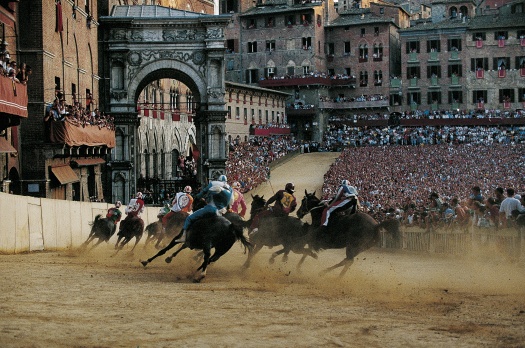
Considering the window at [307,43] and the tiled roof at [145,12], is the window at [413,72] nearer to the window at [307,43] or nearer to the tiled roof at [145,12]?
the window at [307,43]

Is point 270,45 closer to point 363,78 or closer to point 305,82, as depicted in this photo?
point 305,82

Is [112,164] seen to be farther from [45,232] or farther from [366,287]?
[366,287]

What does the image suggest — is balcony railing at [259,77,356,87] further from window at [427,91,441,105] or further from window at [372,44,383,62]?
window at [427,91,441,105]

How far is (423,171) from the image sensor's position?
63344mm

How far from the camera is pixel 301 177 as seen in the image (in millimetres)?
68562

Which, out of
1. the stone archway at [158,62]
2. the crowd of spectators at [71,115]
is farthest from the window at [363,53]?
the crowd of spectators at [71,115]

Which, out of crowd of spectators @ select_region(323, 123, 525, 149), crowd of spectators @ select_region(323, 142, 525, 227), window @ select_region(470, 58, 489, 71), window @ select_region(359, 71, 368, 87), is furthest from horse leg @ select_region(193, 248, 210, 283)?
window @ select_region(359, 71, 368, 87)

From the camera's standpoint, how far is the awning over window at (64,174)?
3663cm

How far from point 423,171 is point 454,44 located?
3402 centimetres

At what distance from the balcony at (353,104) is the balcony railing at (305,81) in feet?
6.87

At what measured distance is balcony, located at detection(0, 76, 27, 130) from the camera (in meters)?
25.8

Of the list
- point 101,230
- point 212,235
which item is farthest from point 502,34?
point 212,235

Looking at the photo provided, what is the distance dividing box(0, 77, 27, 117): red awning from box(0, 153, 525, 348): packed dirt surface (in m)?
5.02

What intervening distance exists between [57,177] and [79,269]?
1683cm
